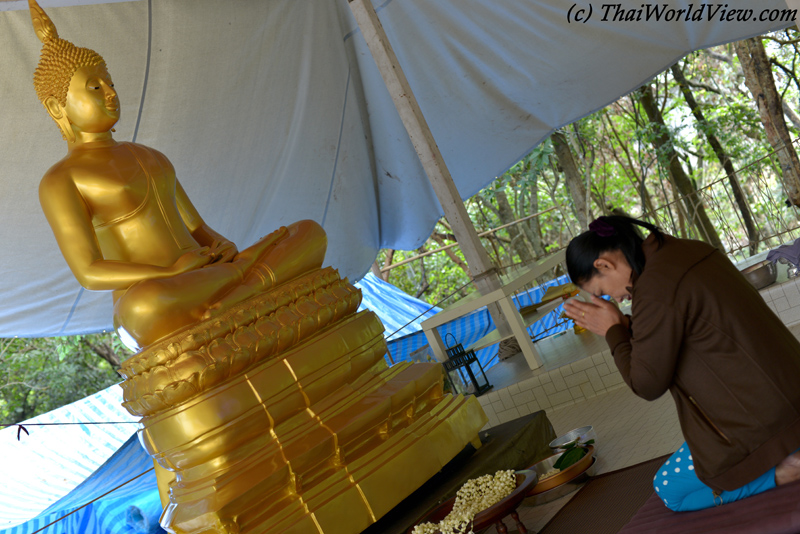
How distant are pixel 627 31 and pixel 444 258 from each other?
7.73 metres

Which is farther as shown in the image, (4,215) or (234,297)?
(4,215)

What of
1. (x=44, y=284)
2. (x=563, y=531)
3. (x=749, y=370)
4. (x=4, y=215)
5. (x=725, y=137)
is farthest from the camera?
(x=725, y=137)

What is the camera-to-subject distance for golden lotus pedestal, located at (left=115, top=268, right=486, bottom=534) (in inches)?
104

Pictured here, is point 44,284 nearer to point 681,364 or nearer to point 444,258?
point 681,364

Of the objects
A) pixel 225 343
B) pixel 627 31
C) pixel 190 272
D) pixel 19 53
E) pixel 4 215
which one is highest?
pixel 19 53

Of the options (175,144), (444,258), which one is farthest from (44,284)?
(444,258)

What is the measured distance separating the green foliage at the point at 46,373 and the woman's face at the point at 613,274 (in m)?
9.96

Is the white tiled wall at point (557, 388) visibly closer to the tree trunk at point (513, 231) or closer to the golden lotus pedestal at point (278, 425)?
the golden lotus pedestal at point (278, 425)

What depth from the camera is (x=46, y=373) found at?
11.2m

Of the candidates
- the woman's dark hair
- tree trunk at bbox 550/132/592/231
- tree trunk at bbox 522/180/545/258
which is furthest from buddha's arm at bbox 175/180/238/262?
tree trunk at bbox 522/180/545/258

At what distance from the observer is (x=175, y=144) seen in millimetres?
5648

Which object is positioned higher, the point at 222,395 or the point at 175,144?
the point at 175,144

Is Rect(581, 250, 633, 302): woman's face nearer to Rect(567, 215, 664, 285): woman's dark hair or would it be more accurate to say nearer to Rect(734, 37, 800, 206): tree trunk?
Rect(567, 215, 664, 285): woman's dark hair

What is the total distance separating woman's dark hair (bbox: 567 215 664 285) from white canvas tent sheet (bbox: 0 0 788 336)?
418cm
